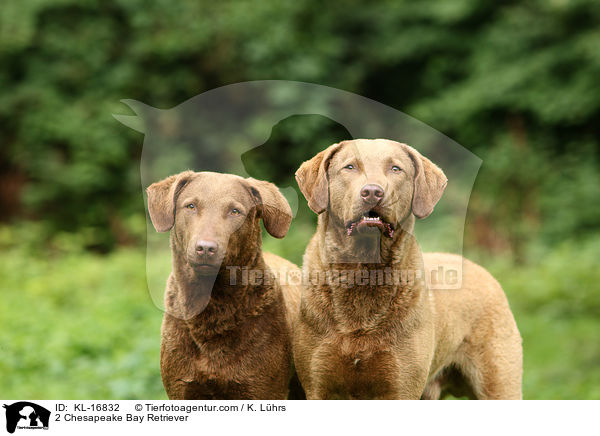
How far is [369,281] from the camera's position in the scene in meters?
3.41

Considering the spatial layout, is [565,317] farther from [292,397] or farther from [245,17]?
[292,397]

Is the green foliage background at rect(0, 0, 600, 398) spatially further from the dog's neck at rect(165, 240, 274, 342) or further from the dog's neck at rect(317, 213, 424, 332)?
the dog's neck at rect(317, 213, 424, 332)

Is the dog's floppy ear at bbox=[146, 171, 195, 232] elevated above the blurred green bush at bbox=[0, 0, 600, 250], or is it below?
below

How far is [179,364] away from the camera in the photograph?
347 centimetres

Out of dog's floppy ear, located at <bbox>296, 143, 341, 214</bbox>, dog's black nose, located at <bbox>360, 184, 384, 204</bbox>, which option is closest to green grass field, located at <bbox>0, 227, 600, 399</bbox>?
dog's floppy ear, located at <bbox>296, 143, 341, 214</bbox>

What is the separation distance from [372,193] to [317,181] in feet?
1.00

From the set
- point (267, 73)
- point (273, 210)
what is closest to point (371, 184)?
point (273, 210)

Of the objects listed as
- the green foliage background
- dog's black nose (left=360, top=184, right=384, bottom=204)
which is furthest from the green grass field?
dog's black nose (left=360, top=184, right=384, bottom=204)

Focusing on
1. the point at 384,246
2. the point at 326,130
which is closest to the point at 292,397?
the point at 384,246

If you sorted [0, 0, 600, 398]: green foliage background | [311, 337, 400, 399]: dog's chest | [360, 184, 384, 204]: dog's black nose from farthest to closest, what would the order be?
1. [0, 0, 600, 398]: green foliage background
2. [311, 337, 400, 399]: dog's chest
3. [360, 184, 384, 204]: dog's black nose

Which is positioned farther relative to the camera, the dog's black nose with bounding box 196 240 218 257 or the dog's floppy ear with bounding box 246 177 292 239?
the dog's floppy ear with bounding box 246 177 292 239

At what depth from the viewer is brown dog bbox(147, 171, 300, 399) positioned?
3.15 meters

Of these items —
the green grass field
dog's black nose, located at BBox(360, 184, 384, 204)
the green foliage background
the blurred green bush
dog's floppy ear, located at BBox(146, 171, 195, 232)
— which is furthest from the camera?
the blurred green bush

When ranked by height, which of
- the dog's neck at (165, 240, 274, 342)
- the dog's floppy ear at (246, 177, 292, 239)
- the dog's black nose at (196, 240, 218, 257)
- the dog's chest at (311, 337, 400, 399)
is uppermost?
the dog's floppy ear at (246, 177, 292, 239)
